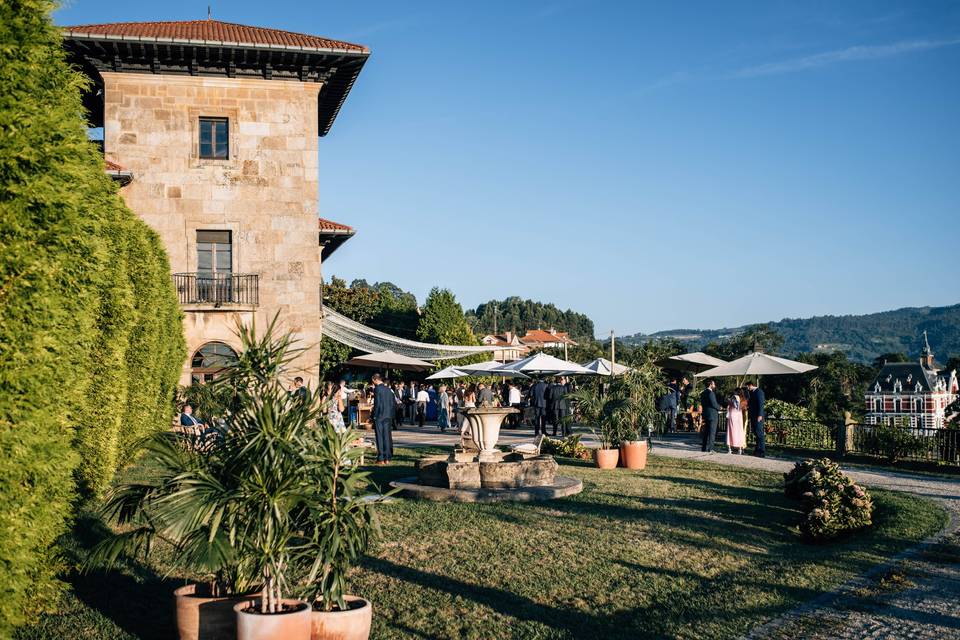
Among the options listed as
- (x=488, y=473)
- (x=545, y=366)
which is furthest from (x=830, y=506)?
(x=545, y=366)

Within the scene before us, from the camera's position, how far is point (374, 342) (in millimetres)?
28500

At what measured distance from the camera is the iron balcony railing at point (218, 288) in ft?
68.1

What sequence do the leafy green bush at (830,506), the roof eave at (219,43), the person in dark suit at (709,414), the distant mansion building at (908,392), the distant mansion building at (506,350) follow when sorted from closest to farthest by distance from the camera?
the leafy green bush at (830,506) → the roof eave at (219,43) → the person in dark suit at (709,414) → the distant mansion building at (506,350) → the distant mansion building at (908,392)

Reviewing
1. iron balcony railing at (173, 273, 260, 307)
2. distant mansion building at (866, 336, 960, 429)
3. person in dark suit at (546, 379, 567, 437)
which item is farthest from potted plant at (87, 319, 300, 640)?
distant mansion building at (866, 336, 960, 429)

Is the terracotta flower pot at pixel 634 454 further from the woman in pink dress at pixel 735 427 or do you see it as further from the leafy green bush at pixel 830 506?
the leafy green bush at pixel 830 506

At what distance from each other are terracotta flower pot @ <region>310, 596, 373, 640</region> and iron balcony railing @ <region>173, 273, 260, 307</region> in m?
17.2

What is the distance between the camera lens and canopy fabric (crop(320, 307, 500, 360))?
26.7 meters

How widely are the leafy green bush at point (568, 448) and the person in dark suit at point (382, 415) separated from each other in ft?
12.1

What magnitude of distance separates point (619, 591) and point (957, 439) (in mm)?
12334

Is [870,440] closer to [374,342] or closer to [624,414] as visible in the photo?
[624,414]

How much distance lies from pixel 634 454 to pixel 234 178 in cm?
1281

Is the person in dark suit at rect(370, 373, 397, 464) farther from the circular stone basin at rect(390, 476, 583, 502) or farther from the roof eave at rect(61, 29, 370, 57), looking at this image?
the roof eave at rect(61, 29, 370, 57)

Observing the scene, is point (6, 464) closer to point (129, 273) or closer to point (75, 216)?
point (75, 216)

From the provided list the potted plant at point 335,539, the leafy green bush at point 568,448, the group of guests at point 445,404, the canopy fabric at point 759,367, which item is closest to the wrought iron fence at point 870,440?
the canopy fabric at point 759,367
